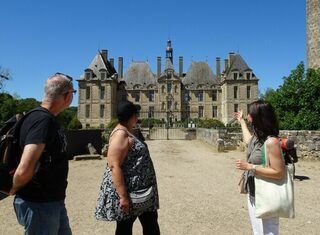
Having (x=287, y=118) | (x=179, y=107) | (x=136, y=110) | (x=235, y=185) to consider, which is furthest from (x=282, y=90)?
(x=179, y=107)

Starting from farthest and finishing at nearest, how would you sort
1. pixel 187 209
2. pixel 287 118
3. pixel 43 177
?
pixel 287 118 < pixel 187 209 < pixel 43 177

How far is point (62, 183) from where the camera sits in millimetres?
2561

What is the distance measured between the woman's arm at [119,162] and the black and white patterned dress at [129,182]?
67mm

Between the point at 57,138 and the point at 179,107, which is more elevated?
the point at 179,107

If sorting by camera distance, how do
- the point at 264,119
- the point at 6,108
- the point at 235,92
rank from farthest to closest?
the point at 235,92 < the point at 6,108 < the point at 264,119

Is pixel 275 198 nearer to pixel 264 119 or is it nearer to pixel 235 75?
pixel 264 119

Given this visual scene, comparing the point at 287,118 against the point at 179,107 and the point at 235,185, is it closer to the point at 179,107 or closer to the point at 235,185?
the point at 235,185

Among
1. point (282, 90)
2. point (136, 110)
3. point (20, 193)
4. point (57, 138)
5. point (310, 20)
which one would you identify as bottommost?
point (20, 193)

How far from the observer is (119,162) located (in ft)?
9.91

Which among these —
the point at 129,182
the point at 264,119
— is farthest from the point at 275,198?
the point at 129,182

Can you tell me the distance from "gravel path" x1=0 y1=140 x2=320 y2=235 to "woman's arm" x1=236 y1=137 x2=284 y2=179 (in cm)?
206

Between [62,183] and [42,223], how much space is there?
12.0 inches

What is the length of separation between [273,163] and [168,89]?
6208cm

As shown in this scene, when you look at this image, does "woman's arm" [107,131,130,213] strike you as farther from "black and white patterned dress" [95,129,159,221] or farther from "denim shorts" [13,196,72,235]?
"denim shorts" [13,196,72,235]
